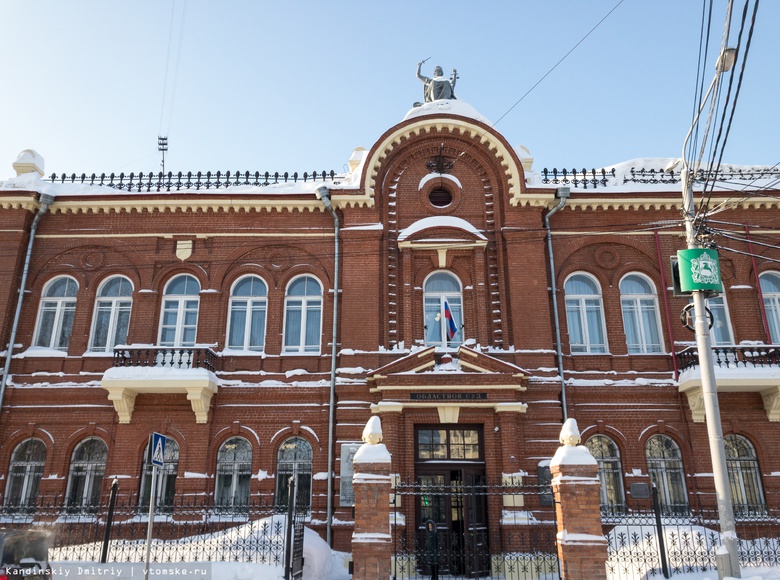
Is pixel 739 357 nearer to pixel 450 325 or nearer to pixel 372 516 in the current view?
pixel 450 325

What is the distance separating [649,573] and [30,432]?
15.5 meters

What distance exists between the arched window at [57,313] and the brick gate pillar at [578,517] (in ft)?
47.2

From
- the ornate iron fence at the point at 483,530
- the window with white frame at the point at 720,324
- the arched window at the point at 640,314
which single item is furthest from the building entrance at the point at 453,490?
the window with white frame at the point at 720,324

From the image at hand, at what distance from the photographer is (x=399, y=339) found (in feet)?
59.0

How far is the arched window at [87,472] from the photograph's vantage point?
17.2 meters

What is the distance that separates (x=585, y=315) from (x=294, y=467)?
9.16 metres

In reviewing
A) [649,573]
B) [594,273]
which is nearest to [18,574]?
[649,573]

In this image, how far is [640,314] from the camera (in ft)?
61.7

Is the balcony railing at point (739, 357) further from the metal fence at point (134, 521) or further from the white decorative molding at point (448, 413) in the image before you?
the metal fence at point (134, 521)

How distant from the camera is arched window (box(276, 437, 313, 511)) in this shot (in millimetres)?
17125

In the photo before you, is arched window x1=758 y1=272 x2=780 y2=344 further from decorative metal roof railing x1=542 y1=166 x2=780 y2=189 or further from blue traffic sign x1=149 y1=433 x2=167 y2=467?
blue traffic sign x1=149 y1=433 x2=167 y2=467

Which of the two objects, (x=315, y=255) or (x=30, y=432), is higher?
(x=315, y=255)

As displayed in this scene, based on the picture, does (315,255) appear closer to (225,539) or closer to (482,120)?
(482,120)

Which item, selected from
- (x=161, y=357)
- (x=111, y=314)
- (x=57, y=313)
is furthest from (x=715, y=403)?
(x=57, y=313)
